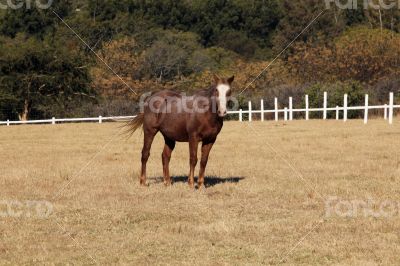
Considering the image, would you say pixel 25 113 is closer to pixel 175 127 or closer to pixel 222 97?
pixel 175 127

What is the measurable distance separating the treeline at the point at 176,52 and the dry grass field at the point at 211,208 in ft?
95.4

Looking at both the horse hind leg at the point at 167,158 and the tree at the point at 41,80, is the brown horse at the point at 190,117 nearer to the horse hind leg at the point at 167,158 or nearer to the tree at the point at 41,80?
the horse hind leg at the point at 167,158

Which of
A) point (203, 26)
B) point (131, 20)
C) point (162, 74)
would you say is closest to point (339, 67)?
point (162, 74)

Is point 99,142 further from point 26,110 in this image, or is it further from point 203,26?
point 203,26

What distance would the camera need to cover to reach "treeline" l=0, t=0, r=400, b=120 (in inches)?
2271

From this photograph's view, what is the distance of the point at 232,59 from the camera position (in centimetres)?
9438

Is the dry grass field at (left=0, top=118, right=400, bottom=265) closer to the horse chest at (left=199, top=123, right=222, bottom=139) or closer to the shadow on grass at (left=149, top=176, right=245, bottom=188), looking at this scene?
the shadow on grass at (left=149, top=176, right=245, bottom=188)

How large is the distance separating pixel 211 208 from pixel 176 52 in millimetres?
72073

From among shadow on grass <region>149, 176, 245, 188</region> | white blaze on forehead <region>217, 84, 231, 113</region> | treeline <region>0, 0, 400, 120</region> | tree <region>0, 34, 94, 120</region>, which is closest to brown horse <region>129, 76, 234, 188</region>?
white blaze on forehead <region>217, 84, 231, 113</region>

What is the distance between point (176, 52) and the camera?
8288 centimetres

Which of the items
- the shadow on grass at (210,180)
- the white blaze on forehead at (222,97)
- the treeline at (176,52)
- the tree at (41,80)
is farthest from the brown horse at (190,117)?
the tree at (41,80)

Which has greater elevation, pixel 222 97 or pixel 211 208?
pixel 222 97

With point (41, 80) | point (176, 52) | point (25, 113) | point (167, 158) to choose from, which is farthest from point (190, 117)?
point (176, 52)

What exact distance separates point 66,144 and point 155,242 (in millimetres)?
19401
